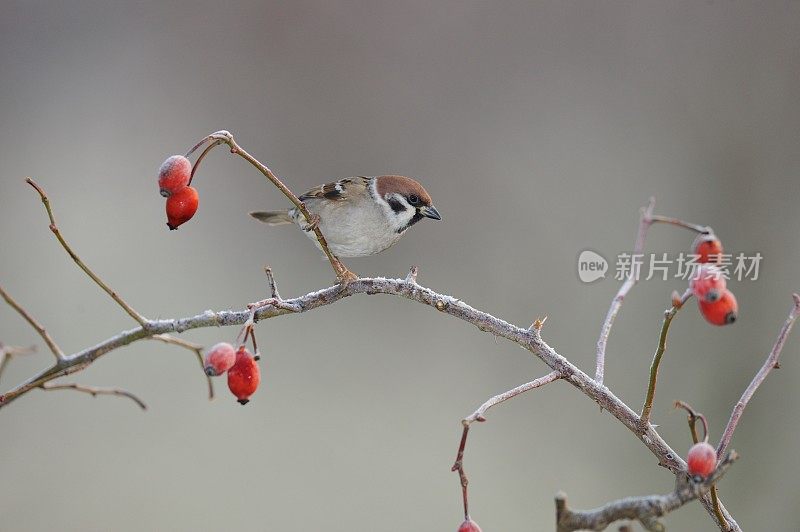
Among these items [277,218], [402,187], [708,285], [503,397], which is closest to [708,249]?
[708,285]

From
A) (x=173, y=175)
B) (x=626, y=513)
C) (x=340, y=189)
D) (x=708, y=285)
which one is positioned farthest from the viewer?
(x=340, y=189)

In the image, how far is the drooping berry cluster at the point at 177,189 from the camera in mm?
831

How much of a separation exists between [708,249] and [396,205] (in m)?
0.75

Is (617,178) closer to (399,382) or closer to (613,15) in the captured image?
(613,15)

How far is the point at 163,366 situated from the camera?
262 centimetres

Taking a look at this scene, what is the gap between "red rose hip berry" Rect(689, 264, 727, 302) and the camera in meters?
0.73

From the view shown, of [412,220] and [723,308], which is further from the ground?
[412,220]

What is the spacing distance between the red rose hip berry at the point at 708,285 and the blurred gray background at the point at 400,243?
1862 mm

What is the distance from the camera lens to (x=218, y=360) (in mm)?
795

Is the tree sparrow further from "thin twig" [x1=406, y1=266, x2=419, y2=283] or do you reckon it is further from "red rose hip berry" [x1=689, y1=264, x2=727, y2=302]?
"red rose hip berry" [x1=689, y1=264, x2=727, y2=302]

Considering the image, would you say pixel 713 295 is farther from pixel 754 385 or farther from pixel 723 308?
pixel 754 385

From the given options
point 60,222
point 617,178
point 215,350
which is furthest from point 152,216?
point 215,350

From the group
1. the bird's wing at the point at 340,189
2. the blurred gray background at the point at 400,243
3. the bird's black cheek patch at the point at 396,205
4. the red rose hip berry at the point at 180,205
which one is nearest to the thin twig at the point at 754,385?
the red rose hip berry at the point at 180,205

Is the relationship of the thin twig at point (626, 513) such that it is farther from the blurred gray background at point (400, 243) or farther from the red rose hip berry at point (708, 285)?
the blurred gray background at point (400, 243)
